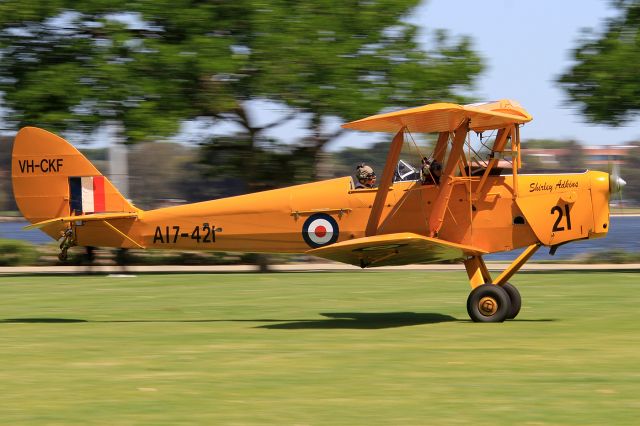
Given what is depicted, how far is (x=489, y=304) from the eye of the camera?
13578 mm

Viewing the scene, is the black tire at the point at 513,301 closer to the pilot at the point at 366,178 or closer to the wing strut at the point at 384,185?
the wing strut at the point at 384,185

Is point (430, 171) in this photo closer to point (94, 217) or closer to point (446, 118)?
point (446, 118)

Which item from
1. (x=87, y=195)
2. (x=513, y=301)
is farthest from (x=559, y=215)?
(x=87, y=195)

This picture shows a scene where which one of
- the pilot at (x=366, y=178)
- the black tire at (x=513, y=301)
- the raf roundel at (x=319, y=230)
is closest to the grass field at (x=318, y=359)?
the black tire at (x=513, y=301)

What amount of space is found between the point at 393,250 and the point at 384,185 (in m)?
0.98

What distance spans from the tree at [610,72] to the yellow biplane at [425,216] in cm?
1180

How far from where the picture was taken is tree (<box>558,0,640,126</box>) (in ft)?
82.2

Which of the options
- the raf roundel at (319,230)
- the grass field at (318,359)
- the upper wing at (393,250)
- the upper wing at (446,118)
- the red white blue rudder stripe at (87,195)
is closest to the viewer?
the grass field at (318,359)

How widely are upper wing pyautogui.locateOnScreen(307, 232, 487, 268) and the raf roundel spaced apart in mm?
468

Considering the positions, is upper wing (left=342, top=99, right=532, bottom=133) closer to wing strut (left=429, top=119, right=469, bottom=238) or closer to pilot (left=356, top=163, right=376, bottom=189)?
wing strut (left=429, top=119, right=469, bottom=238)

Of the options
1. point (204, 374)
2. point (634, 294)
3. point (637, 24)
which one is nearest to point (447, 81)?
point (637, 24)

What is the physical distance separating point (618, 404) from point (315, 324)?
6330 millimetres

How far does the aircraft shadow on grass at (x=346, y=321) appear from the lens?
1372 cm

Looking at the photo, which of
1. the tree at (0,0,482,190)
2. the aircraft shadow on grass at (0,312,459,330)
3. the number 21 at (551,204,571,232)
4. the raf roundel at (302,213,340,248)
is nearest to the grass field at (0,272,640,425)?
the aircraft shadow on grass at (0,312,459,330)
